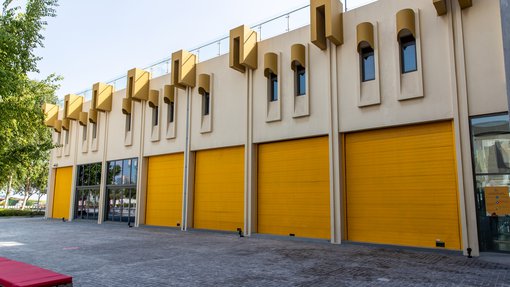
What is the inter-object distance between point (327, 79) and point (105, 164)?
56.7ft

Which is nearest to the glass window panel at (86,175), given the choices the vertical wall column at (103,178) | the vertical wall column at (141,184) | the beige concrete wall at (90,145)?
the beige concrete wall at (90,145)

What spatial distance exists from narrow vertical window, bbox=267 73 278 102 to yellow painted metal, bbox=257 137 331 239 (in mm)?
2140

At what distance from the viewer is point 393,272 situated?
8.84 m

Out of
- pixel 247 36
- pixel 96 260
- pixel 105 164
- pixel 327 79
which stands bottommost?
pixel 96 260

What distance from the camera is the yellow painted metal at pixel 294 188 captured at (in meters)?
15.1

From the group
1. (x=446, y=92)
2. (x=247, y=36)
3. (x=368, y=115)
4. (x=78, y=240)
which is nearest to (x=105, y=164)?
(x=78, y=240)

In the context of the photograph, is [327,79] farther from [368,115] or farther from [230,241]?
[230,241]

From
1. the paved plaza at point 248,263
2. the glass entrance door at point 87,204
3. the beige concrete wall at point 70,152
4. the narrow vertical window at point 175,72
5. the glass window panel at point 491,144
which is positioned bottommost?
the paved plaza at point 248,263

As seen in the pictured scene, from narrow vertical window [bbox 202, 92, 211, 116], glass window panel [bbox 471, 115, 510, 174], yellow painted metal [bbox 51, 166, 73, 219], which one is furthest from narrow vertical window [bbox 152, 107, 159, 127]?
glass window panel [bbox 471, 115, 510, 174]

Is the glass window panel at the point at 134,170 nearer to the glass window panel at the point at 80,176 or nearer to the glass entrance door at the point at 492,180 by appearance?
the glass window panel at the point at 80,176

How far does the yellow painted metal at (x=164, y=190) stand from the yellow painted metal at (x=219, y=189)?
1.37 metres

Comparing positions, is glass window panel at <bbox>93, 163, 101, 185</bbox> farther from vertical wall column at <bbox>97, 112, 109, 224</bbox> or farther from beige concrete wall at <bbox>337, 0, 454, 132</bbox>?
beige concrete wall at <bbox>337, 0, 454, 132</bbox>

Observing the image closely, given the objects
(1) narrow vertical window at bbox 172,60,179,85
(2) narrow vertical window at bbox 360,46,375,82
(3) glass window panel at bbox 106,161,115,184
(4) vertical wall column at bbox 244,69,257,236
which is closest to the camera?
(2) narrow vertical window at bbox 360,46,375,82

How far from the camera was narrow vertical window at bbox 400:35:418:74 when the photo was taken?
44.3 ft
